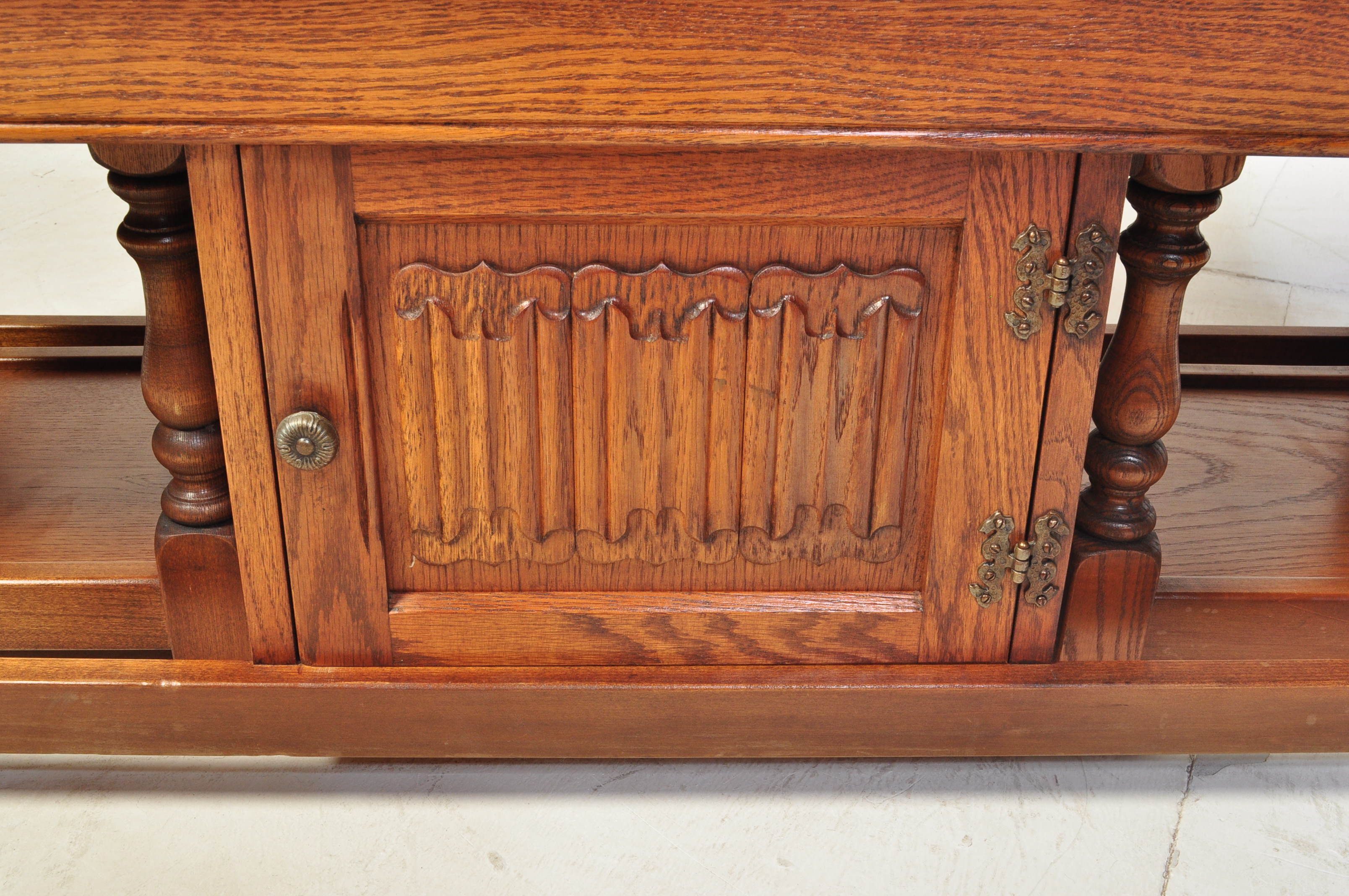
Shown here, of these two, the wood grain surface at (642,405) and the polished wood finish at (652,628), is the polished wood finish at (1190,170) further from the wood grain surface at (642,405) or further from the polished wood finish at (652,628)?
the polished wood finish at (652,628)

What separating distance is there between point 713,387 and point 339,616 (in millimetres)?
439

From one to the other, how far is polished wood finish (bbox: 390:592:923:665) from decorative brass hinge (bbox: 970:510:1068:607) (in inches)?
2.8

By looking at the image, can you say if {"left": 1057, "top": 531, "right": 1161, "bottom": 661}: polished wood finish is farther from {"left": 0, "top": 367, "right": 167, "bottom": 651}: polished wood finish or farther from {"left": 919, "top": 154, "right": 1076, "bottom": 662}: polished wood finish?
{"left": 0, "top": 367, "right": 167, "bottom": 651}: polished wood finish

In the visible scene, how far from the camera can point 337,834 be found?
125cm

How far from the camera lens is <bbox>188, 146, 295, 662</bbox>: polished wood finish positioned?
996mm

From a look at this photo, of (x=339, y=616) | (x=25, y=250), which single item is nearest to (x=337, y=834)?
(x=339, y=616)

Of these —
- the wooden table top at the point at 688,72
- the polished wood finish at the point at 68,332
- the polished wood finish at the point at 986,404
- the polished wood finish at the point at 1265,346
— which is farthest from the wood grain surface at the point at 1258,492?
the polished wood finish at the point at 68,332

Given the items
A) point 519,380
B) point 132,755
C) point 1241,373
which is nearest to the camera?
point 519,380

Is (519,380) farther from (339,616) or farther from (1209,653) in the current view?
(1209,653)

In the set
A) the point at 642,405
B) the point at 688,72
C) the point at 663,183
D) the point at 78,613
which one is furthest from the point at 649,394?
the point at 78,613

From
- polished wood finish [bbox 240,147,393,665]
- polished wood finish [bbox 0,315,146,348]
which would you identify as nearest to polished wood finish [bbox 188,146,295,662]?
polished wood finish [bbox 240,147,393,665]

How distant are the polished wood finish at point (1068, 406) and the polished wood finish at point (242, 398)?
27.4 inches

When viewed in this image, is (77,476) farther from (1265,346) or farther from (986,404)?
(1265,346)

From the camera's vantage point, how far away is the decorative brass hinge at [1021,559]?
1155 millimetres
